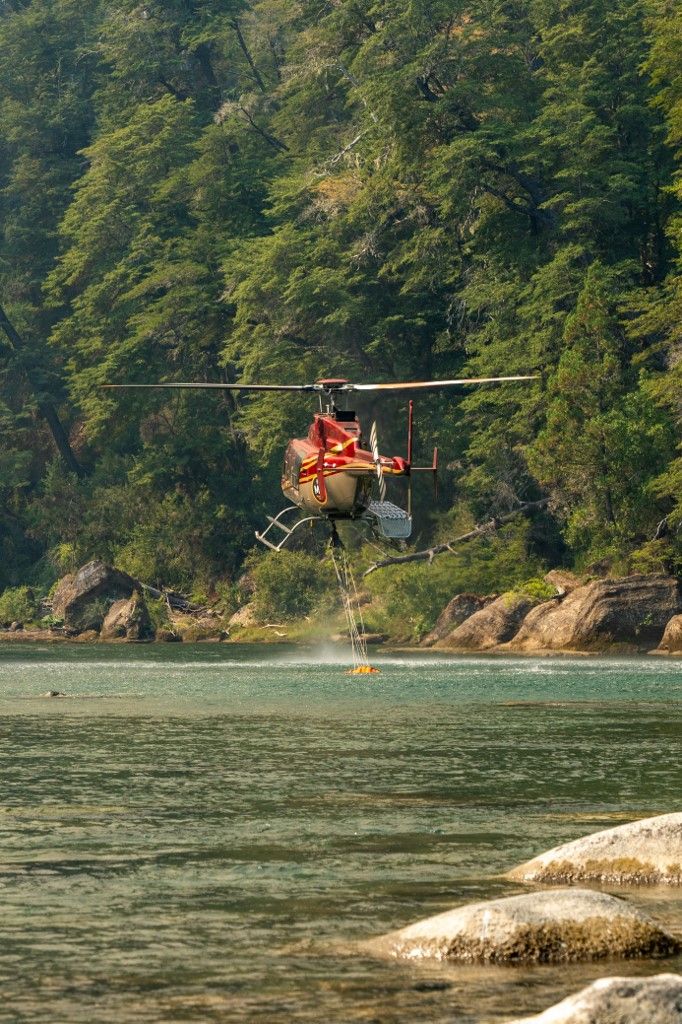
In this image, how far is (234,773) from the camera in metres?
27.5

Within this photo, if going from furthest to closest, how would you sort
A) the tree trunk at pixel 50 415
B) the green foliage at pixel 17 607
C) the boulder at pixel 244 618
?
the tree trunk at pixel 50 415 < the green foliage at pixel 17 607 < the boulder at pixel 244 618

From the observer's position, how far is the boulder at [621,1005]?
11430 millimetres

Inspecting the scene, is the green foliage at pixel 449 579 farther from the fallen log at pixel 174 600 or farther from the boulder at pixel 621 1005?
the boulder at pixel 621 1005

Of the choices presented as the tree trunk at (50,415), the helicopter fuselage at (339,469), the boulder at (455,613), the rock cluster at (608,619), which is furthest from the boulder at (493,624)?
the tree trunk at (50,415)

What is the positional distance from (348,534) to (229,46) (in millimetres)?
33012

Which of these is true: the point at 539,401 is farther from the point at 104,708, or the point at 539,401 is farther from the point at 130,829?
the point at 130,829

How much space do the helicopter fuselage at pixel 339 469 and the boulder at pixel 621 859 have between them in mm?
19860

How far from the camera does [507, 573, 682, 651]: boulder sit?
58.8m

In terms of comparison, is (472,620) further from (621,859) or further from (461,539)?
(621,859)

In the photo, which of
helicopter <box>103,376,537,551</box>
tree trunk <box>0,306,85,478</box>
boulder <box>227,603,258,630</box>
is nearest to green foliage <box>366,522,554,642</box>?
boulder <box>227,603,258,630</box>

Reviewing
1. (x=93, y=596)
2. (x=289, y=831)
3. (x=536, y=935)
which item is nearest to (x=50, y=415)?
(x=93, y=596)

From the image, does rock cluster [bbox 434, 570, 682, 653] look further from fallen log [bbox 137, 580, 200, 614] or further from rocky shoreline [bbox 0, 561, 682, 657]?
fallen log [bbox 137, 580, 200, 614]

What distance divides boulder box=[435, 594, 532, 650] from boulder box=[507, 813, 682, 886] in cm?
4523

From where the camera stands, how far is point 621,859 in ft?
58.0
